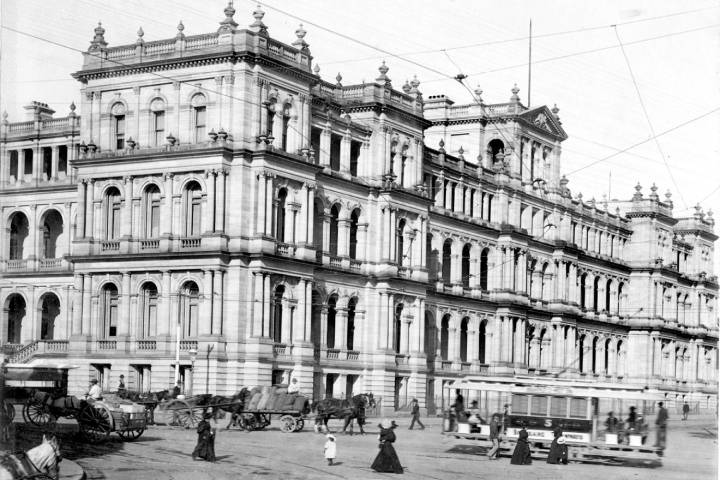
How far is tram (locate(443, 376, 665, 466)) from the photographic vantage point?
126ft

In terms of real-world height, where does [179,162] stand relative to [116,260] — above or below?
above

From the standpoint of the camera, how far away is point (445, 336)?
70.7 metres

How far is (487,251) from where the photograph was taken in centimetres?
7469

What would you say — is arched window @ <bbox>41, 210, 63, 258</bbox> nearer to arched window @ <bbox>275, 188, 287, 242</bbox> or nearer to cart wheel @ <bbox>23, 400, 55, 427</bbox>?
arched window @ <bbox>275, 188, 287, 242</bbox>

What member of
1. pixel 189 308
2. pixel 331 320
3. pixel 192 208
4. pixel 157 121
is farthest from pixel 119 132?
pixel 331 320

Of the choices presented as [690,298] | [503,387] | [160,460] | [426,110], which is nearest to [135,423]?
[160,460]

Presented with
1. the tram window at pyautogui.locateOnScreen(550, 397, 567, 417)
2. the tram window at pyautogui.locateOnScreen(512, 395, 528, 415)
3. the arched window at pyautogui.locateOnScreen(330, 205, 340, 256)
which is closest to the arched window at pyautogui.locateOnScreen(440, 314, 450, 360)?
the arched window at pyautogui.locateOnScreen(330, 205, 340, 256)

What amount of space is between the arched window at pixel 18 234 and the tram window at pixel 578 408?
33255 mm

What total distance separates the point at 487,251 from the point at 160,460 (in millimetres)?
44894

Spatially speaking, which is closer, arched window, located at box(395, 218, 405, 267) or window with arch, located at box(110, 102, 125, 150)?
window with arch, located at box(110, 102, 125, 150)

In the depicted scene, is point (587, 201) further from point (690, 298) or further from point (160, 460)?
point (160, 460)

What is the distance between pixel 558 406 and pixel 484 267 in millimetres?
36012

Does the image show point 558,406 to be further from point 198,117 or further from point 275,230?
point 198,117

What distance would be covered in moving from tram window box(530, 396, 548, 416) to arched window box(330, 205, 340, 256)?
21922 mm
